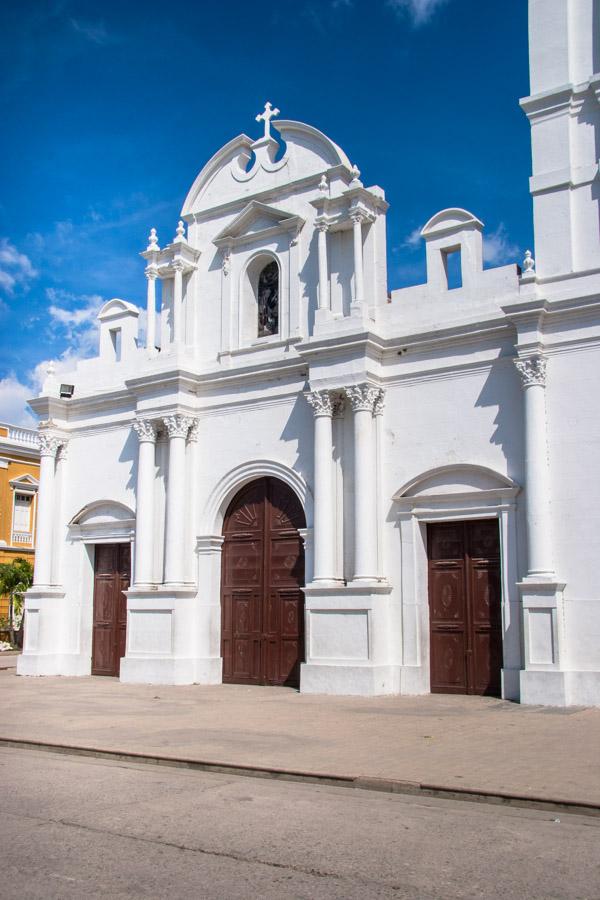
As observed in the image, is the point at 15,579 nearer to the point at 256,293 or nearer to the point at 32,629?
the point at 32,629

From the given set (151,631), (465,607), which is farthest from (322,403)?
(151,631)

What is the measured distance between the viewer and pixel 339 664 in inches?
648

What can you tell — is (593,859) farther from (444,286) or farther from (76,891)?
(444,286)

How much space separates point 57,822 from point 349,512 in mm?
10789

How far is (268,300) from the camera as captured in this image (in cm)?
2005

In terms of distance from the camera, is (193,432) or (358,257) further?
(193,432)

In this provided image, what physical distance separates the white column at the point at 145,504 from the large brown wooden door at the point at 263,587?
5.36 ft

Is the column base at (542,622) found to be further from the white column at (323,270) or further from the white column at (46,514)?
the white column at (46,514)

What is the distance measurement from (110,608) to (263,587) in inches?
178

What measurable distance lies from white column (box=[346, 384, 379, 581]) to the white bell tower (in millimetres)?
3780

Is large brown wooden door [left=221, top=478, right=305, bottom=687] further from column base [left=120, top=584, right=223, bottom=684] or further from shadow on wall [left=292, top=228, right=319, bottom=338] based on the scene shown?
shadow on wall [left=292, top=228, right=319, bottom=338]

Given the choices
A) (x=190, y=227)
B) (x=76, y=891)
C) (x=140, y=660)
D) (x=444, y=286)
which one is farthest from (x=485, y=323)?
(x=76, y=891)

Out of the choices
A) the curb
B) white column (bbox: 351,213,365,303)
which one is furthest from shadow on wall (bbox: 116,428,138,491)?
the curb

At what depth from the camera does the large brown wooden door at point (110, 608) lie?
21.0m
